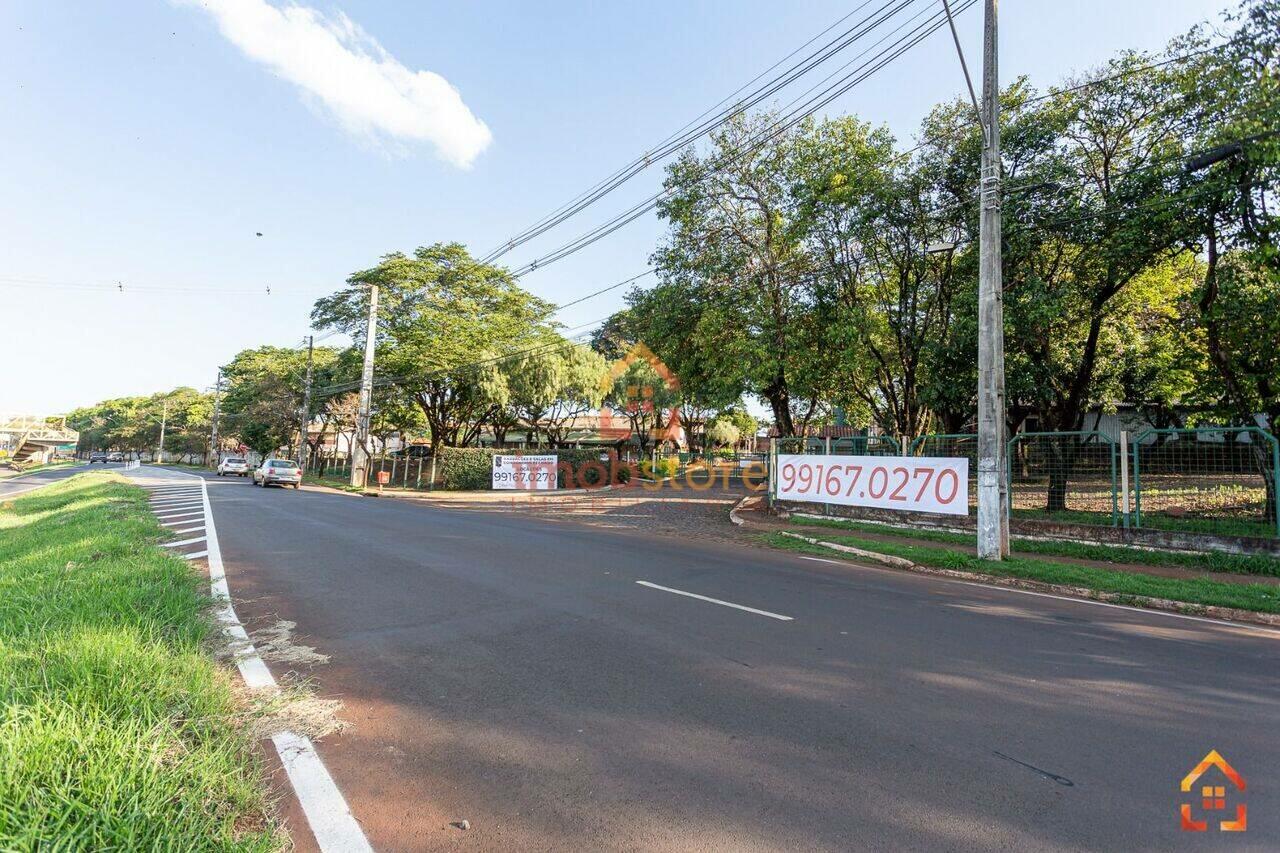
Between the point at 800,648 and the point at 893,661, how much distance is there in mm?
749

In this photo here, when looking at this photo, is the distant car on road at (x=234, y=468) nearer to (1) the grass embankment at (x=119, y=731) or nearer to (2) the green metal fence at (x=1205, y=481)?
(1) the grass embankment at (x=119, y=731)

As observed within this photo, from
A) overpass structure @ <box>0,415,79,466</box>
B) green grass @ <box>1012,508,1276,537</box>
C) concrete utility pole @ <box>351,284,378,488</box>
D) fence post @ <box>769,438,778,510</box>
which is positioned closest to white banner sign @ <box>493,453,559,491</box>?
concrete utility pole @ <box>351,284,378,488</box>

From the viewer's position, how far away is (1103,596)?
8461 mm

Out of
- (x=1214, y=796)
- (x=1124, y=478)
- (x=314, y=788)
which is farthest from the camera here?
(x=1124, y=478)

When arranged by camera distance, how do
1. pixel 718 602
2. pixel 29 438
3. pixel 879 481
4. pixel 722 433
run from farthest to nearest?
pixel 29 438 → pixel 722 433 → pixel 879 481 → pixel 718 602

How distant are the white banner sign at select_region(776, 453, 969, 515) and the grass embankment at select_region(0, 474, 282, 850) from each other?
1333 cm

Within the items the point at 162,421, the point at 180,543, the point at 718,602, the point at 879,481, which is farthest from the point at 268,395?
the point at 162,421

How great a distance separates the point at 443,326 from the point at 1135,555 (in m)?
31.2

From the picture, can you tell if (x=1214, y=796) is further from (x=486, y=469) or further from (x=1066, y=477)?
(x=486, y=469)

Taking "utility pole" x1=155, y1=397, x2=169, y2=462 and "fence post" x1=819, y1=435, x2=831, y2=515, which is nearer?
"fence post" x1=819, y1=435, x2=831, y2=515

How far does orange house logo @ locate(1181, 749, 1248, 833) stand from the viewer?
2953 millimetres

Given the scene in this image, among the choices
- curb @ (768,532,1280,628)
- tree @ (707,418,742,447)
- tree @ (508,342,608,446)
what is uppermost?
tree @ (508,342,608,446)

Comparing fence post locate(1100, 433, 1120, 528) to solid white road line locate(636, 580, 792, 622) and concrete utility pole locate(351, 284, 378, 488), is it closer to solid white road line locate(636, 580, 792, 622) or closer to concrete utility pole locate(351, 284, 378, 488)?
solid white road line locate(636, 580, 792, 622)

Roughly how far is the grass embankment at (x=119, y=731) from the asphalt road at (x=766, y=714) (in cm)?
57
